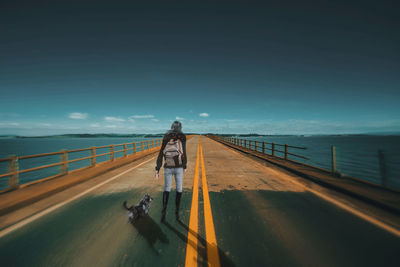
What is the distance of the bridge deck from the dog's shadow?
0.6 inches

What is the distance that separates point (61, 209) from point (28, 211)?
0.71 meters

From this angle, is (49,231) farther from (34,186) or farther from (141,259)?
(34,186)

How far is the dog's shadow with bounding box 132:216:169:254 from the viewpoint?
287 centimetres

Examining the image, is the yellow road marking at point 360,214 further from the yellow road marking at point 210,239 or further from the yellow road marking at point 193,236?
the yellow road marking at point 193,236

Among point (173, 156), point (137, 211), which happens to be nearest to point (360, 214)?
point (173, 156)

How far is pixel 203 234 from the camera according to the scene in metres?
3.00

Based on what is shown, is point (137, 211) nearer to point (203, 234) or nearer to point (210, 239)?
point (203, 234)

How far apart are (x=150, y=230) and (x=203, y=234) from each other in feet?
3.30

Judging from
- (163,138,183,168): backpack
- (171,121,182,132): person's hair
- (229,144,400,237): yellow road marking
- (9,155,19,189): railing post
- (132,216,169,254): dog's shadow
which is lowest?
(229,144,400,237): yellow road marking

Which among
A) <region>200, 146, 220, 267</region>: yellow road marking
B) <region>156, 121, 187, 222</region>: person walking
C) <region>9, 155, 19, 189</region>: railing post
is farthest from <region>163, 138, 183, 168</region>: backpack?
<region>9, 155, 19, 189</region>: railing post

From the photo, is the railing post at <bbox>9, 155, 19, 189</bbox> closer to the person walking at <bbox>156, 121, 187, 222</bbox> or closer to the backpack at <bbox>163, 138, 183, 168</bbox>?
the person walking at <bbox>156, 121, 187, 222</bbox>

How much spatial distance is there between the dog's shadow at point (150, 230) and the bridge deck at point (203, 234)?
0.6 inches

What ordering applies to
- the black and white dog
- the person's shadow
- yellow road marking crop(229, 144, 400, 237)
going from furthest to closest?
the black and white dog → yellow road marking crop(229, 144, 400, 237) → the person's shadow

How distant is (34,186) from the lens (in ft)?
18.8
